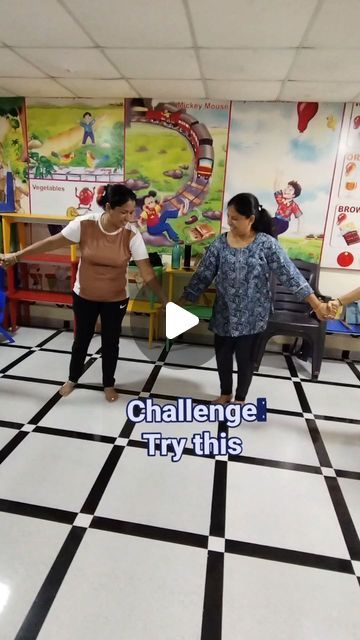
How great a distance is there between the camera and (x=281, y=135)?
11.7 ft

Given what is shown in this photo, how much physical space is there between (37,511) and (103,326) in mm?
1184

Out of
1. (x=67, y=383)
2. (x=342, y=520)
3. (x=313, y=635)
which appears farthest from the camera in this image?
(x=67, y=383)

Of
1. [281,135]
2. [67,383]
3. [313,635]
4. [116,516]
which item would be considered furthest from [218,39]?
[313,635]

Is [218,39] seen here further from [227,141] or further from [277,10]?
[227,141]

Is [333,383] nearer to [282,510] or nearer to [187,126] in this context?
[282,510]

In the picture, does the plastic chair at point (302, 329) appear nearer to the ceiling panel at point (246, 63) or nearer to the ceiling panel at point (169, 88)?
the ceiling panel at point (246, 63)

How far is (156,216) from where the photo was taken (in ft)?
13.0

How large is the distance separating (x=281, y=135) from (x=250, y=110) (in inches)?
13.9

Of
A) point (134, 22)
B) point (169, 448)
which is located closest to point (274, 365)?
point (169, 448)

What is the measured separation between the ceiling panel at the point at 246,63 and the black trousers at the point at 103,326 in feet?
5.55

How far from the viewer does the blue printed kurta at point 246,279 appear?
7.44 ft

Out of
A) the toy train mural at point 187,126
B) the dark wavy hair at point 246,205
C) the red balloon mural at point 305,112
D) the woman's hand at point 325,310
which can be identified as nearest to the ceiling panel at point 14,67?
the toy train mural at point 187,126

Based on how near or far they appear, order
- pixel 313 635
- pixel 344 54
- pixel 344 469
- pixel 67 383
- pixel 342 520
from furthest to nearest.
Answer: pixel 67 383
pixel 344 54
pixel 344 469
pixel 342 520
pixel 313 635

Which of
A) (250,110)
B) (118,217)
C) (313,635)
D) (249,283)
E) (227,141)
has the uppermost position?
(250,110)
